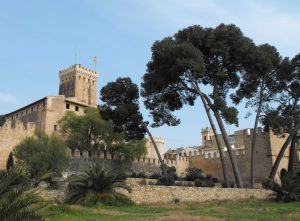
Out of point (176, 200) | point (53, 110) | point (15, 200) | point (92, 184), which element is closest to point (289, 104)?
point (176, 200)

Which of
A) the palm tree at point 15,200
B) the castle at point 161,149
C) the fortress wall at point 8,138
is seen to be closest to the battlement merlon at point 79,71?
the castle at point 161,149

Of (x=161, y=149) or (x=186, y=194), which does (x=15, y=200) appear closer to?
(x=186, y=194)

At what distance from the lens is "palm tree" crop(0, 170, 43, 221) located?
16.2 ft

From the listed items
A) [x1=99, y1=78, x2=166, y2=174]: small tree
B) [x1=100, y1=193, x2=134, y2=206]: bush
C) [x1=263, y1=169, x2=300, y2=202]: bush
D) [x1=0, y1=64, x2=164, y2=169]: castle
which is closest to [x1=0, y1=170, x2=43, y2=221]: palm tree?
[x1=100, y1=193, x2=134, y2=206]: bush

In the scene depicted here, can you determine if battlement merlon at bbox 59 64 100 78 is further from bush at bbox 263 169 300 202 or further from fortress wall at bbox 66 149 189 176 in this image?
bush at bbox 263 169 300 202

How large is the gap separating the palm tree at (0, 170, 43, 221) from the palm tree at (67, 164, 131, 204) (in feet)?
31.4

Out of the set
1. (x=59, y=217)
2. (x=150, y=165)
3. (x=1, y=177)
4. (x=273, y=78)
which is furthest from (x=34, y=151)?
(x=1, y=177)

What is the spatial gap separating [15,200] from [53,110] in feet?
150

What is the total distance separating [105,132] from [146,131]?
11.8 m

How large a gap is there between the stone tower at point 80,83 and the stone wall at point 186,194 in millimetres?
52123

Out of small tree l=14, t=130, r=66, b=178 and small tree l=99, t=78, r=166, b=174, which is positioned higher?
small tree l=99, t=78, r=166, b=174

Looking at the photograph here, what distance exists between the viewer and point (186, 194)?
18.5 metres

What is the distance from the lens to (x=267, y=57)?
23.9 meters

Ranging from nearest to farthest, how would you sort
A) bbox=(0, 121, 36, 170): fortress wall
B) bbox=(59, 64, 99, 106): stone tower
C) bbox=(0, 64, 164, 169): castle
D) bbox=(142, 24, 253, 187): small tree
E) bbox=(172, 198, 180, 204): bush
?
bbox=(172, 198, 180, 204): bush < bbox=(142, 24, 253, 187): small tree < bbox=(0, 121, 36, 170): fortress wall < bbox=(0, 64, 164, 169): castle < bbox=(59, 64, 99, 106): stone tower
